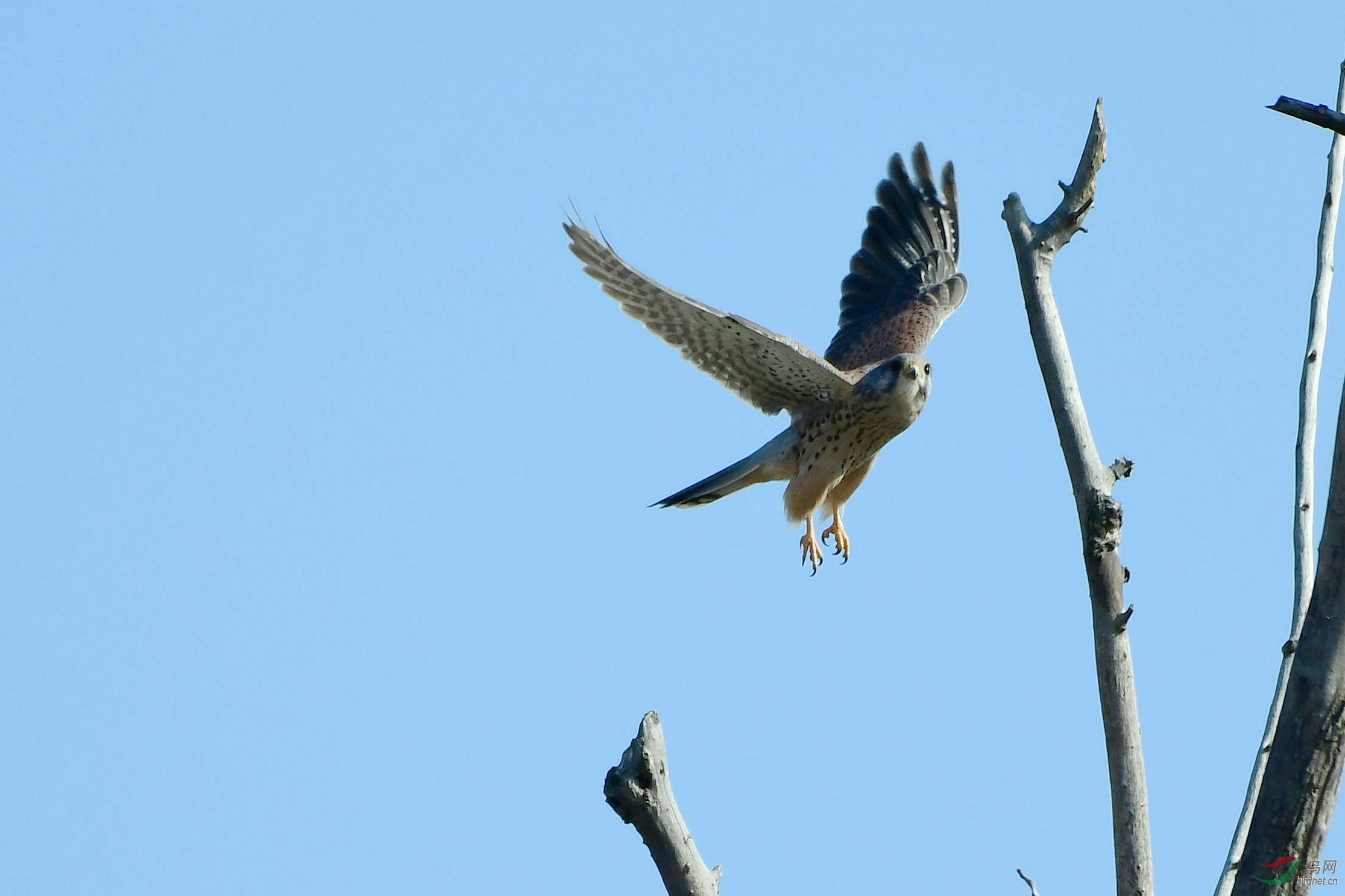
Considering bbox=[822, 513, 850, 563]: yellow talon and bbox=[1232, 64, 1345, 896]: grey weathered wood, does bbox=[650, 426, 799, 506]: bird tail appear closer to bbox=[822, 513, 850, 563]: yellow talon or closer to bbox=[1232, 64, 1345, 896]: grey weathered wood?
bbox=[822, 513, 850, 563]: yellow talon

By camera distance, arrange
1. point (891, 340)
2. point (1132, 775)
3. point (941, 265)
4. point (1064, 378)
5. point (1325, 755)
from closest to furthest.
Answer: point (1325, 755) < point (1132, 775) < point (1064, 378) < point (891, 340) < point (941, 265)

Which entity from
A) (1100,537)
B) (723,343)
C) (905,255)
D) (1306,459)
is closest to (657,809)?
(1100,537)

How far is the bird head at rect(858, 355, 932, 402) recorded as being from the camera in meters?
5.30

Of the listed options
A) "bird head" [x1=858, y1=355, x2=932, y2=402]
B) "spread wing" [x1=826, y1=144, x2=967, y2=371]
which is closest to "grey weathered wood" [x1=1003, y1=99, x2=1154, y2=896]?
"bird head" [x1=858, y1=355, x2=932, y2=402]

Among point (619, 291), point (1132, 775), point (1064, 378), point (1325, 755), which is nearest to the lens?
point (1325, 755)

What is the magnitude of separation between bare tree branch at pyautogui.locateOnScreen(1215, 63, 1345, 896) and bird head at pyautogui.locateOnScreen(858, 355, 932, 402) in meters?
2.18

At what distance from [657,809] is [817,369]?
2.98 metres

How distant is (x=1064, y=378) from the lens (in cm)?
305

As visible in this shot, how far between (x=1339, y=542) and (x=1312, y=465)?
0.79 m

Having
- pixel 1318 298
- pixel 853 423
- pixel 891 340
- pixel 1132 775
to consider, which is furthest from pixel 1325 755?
pixel 891 340

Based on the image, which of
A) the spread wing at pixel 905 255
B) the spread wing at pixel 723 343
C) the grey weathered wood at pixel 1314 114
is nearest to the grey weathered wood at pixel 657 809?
the grey weathered wood at pixel 1314 114

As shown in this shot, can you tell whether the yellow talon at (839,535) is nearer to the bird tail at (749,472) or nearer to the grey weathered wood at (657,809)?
the bird tail at (749,472)

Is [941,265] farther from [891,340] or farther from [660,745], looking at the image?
[660,745]

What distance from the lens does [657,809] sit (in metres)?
2.54
